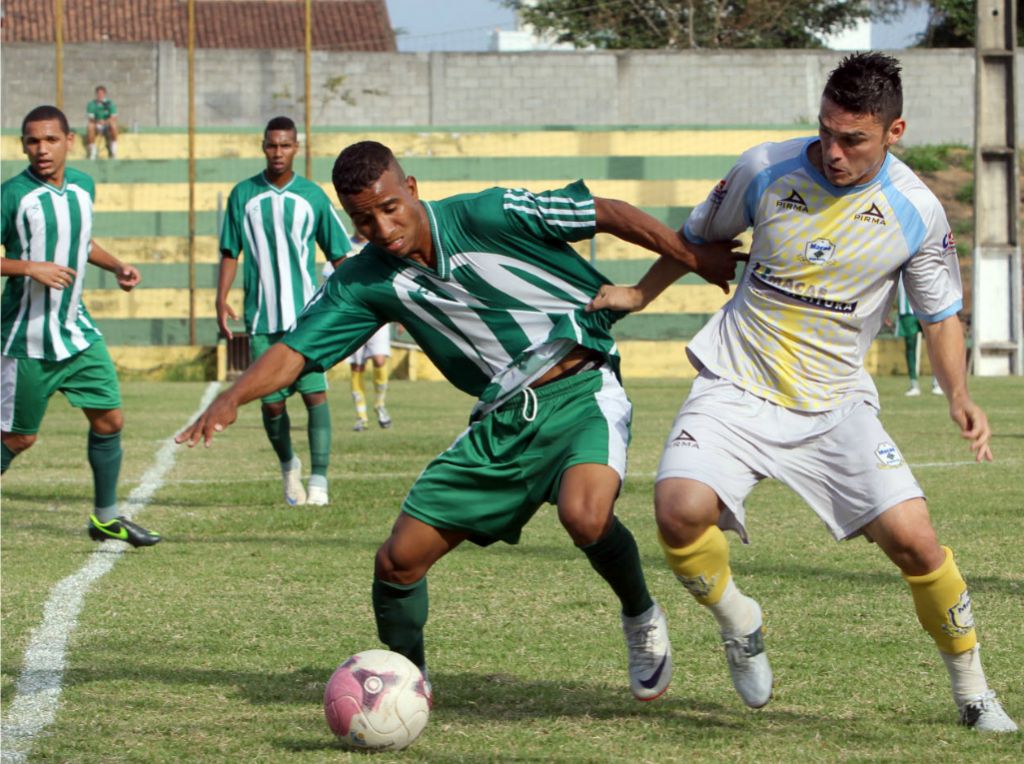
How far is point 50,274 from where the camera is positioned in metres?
7.62

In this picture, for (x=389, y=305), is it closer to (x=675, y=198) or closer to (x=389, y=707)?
(x=389, y=707)

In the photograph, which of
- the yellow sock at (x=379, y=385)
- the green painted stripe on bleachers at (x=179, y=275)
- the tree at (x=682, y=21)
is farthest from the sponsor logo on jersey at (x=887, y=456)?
the tree at (x=682, y=21)

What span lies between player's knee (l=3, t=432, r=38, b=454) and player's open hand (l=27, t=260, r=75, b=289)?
3.01ft

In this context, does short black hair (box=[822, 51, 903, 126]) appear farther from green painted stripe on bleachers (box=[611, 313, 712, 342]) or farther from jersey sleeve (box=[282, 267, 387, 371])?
green painted stripe on bleachers (box=[611, 313, 712, 342])

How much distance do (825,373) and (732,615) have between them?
0.73 meters

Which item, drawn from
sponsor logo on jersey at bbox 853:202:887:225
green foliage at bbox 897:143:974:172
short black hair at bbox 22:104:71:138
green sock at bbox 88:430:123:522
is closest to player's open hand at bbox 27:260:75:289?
short black hair at bbox 22:104:71:138

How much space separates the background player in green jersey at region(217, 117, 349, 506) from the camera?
10.0 metres

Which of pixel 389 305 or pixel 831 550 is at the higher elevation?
pixel 389 305

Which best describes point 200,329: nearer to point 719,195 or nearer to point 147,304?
point 147,304

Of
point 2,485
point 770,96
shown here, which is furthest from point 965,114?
point 2,485

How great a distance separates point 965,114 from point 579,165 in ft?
31.3

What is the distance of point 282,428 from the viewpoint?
31.9ft

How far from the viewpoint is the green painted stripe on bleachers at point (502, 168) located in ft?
104

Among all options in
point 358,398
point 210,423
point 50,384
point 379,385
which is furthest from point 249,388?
point 379,385
